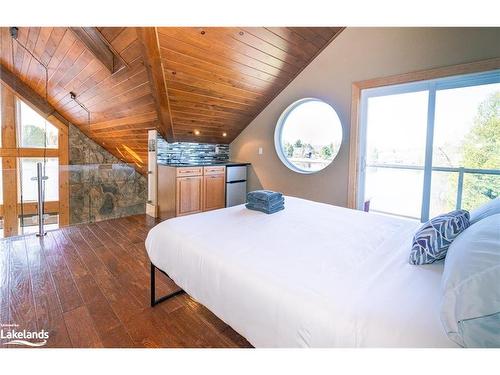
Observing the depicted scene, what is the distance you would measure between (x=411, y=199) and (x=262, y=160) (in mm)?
2302

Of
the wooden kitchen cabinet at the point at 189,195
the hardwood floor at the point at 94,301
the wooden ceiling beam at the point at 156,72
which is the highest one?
the wooden ceiling beam at the point at 156,72

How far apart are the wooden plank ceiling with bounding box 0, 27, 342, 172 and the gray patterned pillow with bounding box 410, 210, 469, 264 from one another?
2.49 m

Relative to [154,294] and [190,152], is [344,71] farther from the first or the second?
[154,294]

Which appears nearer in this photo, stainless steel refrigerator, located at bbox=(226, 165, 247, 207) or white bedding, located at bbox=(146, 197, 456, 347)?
white bedding, located at bbox=(146, 197, 456, 347)

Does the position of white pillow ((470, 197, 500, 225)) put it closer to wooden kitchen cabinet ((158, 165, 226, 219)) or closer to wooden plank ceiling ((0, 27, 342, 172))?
wooden plank ceiling ((0, 27, 342, 172))

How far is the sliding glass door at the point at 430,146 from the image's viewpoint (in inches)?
98.0

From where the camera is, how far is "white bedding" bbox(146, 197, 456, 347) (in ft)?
2.72

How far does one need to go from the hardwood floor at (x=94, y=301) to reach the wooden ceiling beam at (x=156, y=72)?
5.82 feet

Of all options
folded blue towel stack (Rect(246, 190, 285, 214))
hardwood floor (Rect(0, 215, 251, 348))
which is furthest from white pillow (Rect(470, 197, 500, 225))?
hardwood floor (Rect(0, 215, 251, 348))

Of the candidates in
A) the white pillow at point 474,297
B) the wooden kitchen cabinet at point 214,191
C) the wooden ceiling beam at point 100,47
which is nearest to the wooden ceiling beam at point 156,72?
the wooden ceiling beam at point 100,47

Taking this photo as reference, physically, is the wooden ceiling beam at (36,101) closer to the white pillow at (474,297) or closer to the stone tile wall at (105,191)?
the stone tile wall at (105,191)

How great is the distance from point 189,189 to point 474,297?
3612mm

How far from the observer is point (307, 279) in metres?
1.04

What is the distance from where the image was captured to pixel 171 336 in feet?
5.08
